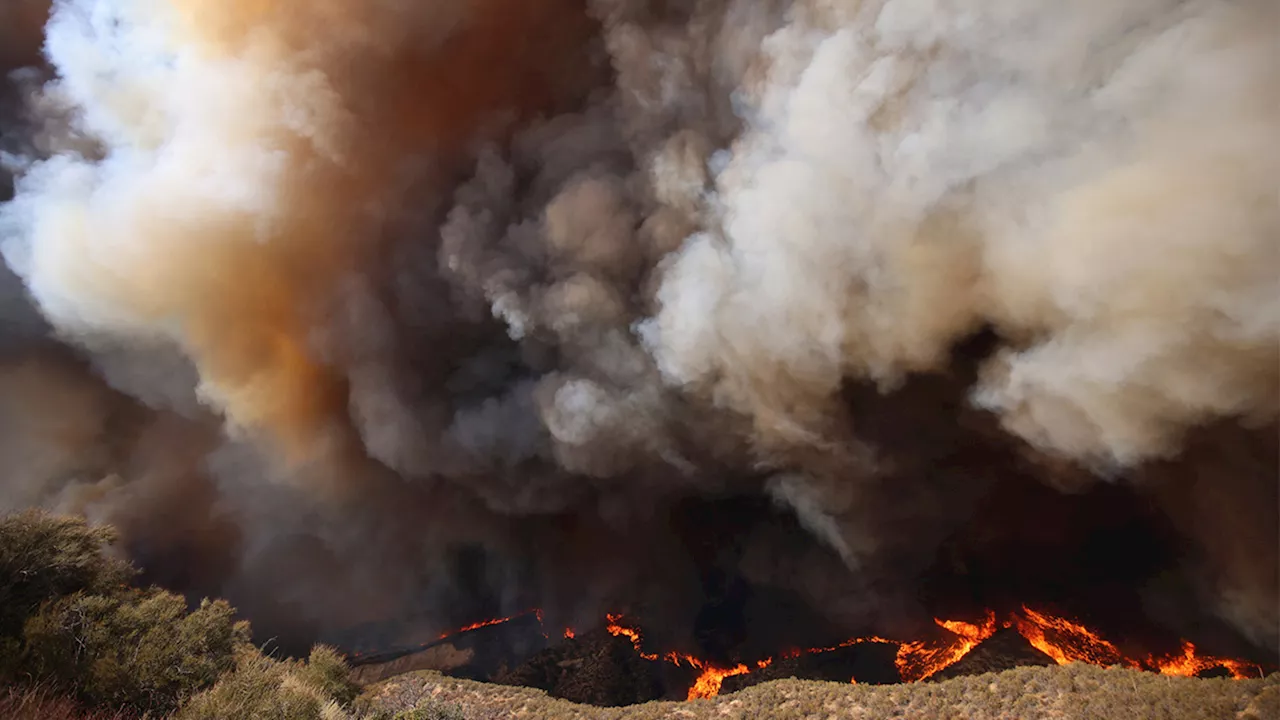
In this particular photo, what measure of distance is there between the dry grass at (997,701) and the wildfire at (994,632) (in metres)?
2.13

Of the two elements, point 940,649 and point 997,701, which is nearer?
point 997,701

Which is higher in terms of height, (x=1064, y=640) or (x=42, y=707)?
(x=42, y=707)

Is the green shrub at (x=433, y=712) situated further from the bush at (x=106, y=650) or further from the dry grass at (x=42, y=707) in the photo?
the dry grass at (x=42, y=707)

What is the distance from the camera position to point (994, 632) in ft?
51.6

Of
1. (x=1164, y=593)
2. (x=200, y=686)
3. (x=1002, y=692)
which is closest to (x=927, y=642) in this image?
(x=1164, y=593)

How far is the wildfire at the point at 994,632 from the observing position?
1203cm

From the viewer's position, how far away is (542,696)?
1291cm

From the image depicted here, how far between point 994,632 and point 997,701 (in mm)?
8623

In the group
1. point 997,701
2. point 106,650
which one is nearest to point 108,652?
point 106,650

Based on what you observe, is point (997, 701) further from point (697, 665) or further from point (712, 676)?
point (697, 665)

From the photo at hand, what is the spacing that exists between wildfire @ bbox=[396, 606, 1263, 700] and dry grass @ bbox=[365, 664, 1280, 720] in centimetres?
213

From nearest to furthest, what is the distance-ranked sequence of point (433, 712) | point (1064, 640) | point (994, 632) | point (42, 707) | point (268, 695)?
point (42, 707), point (268, 695), point (433, 712), point (1064, 640), point (994, 632)

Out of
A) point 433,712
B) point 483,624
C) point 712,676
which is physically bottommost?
point 712,676

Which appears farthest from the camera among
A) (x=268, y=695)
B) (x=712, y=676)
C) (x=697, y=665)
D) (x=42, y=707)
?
(x=697, y=665)
